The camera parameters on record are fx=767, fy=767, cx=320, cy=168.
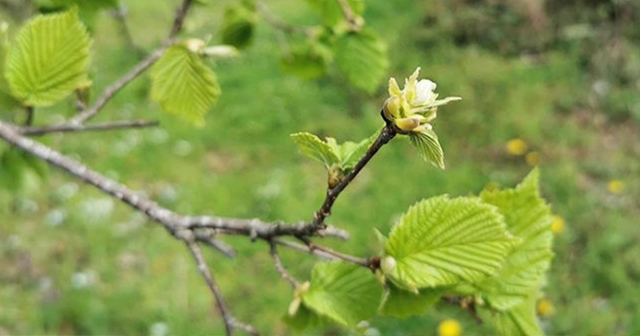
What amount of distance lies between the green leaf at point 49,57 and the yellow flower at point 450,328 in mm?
2180

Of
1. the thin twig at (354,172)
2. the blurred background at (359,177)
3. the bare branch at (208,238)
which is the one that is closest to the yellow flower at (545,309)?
the blurred background at (359,177)

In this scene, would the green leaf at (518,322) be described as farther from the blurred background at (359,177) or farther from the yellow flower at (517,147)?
the yellow flower at (517,147)

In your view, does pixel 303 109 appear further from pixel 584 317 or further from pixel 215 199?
pixel 584 317

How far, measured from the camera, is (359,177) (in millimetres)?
3918

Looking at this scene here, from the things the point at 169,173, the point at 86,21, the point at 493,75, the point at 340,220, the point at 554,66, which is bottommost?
the point at 169,173

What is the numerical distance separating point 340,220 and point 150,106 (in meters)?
1.90

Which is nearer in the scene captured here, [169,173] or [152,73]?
[152,73]

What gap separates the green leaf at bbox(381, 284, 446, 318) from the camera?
698 mm

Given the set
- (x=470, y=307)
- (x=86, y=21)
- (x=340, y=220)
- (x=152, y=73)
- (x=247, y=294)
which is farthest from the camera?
(x=340, y=220)

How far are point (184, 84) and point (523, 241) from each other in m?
0.41

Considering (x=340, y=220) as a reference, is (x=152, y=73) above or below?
above

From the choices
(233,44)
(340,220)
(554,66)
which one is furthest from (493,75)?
(233,44)

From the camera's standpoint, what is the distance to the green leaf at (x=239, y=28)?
1.14 m

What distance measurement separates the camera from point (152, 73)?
868 millimetres
